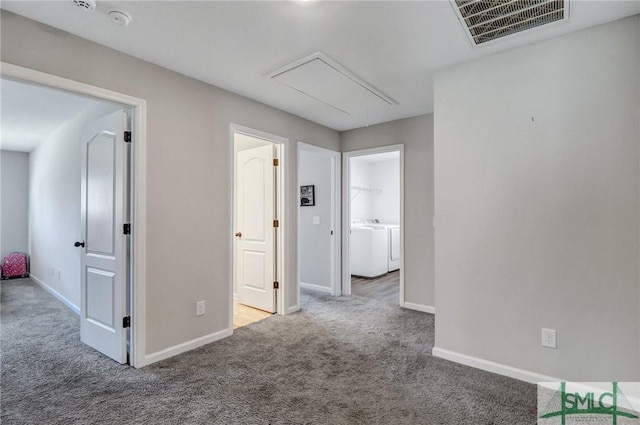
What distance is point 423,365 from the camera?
2467mm

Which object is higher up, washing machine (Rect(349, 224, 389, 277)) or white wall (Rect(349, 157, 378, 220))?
white wall (Rect(349, 157, 378, 220))

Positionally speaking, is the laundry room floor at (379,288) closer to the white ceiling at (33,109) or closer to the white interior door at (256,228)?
the white interior door at (256,228)

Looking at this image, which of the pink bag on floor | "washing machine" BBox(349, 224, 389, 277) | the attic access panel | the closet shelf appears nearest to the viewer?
the attic access panel

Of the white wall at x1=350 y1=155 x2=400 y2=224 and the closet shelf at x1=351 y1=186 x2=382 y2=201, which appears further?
the white wall at x1=350 y1=155 x2=400 y2=224

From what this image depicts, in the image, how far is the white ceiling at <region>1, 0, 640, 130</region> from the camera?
1.86m

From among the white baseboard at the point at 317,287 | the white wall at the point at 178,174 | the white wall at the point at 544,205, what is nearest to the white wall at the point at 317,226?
the white baseboard at the point at 317,287

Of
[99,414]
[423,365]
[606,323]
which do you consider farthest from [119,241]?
[606,323]

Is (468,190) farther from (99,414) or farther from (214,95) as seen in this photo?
(99,414)

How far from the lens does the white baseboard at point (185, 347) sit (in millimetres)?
2510

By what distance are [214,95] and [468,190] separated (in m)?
2.38

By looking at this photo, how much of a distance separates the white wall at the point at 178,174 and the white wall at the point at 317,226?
1717 millimetres

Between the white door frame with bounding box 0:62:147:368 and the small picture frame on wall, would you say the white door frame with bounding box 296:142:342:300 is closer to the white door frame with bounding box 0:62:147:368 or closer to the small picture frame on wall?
the small picture frame on wall

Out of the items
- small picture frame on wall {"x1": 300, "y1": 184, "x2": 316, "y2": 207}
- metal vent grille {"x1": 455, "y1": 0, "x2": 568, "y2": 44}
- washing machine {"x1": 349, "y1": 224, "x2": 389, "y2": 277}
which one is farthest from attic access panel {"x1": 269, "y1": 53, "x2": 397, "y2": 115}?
washing machine {"x1": 349, "y1": 224, "x2": 389, "y2": 277}

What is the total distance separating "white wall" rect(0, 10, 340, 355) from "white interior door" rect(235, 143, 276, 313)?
0.80 metres
